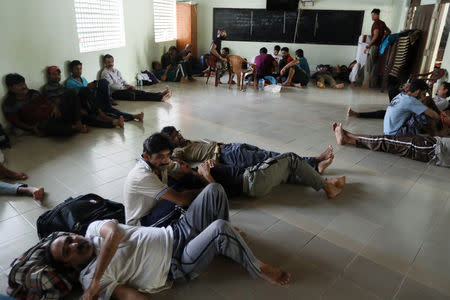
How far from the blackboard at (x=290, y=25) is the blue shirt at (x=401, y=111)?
586 centimetres

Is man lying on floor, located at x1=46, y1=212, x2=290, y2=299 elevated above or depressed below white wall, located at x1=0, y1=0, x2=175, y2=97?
below

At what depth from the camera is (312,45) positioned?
956 centimetres

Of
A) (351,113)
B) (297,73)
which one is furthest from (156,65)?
(351,113)

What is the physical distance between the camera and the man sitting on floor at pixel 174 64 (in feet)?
27.6

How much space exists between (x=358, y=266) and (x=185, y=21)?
913 centimetres

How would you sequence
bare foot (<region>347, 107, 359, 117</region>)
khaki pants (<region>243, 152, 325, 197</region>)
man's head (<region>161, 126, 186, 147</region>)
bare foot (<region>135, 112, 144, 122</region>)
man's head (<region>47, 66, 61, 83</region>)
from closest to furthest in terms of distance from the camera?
khaki pants (<region>243, 152, 325, 197</region>) → man's head (<region>161, 126, 186, 147</region>) → man's head (<region>47, 66, 61, 83</region>) → bare foot (<region>135, 112, 144, 122</region>) → bare foot (<region>347, 107, 359, 117</region>)

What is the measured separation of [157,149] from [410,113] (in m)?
3.38

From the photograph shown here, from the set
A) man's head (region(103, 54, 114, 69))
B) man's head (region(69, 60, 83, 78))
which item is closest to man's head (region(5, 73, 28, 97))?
man's head (region(69, 60, 83, 78))

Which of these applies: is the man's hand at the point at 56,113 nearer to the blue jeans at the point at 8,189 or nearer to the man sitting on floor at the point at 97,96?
the man sitting on floor at the point at 97,96

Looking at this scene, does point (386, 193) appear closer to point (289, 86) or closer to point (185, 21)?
point (289, 86)

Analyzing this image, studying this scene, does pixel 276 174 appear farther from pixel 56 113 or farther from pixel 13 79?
pixel 13 79

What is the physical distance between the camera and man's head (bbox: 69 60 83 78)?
529 centimetres

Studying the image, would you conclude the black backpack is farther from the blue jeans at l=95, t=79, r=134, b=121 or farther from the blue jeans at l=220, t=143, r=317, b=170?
the blue jeans at l=95, t=79, r=134, b=121

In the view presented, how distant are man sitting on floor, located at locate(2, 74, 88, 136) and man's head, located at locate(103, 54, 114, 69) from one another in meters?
1.92
